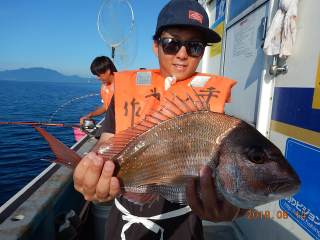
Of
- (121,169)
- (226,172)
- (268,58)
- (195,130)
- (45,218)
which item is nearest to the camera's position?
(226,172)

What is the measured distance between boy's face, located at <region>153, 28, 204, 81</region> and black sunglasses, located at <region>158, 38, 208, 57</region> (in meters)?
0.03

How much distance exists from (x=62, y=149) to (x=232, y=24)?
3702 mm

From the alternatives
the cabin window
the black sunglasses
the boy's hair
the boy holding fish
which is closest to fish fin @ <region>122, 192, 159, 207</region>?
the boy holding fish

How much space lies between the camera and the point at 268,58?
8.15 feet

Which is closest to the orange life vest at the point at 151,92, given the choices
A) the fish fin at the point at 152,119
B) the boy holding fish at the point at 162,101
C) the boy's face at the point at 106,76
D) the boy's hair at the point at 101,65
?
the boy holding fish at the point at 162,101

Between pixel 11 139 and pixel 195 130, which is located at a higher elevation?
pixel 195 130

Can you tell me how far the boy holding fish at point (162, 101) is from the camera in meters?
1.45

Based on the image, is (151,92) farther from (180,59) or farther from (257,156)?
(257,156)

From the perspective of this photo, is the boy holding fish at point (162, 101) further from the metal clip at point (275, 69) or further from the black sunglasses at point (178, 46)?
the metal clip at point (275, 69)

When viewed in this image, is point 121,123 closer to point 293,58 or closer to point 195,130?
point 195,130

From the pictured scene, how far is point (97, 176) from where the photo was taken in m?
1.44

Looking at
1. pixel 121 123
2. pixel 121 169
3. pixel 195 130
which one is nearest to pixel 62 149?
pixel 121 169

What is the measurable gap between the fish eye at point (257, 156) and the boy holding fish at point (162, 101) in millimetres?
457

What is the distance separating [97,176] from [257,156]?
1103mm
